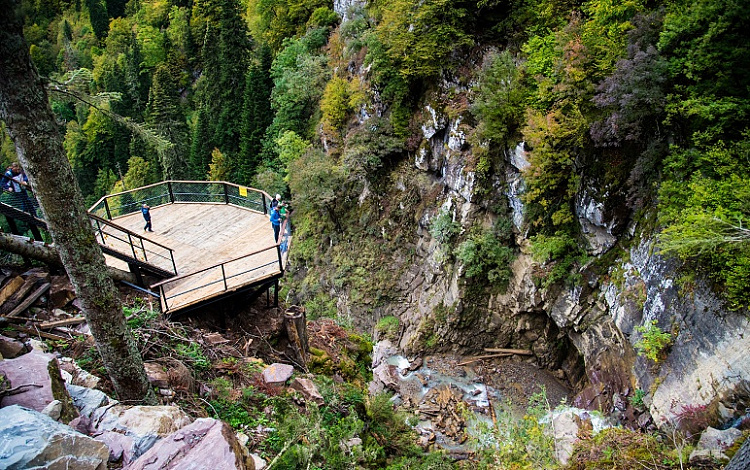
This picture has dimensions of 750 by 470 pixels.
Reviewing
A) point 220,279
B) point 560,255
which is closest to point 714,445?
point 560,255

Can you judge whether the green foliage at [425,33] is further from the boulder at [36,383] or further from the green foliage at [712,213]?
the boulder at [36,383]

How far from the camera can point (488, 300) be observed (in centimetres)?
1636

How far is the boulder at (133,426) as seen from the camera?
4445 millimetres

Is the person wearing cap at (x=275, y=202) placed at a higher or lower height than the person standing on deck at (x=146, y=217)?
higher

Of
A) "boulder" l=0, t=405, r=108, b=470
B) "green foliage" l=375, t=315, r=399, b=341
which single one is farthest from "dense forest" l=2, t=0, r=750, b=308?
"green foliage" l=375, t=315, r=399, b=341

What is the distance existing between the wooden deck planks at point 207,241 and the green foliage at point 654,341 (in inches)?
334

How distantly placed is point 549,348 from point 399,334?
5.83 meters

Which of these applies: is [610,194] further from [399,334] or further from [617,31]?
[399,334]

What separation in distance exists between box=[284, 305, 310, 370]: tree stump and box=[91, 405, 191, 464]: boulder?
439 cm

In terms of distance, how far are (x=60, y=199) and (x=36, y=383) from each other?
1.90 metres

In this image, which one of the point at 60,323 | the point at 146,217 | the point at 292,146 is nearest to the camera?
the point at 60,323

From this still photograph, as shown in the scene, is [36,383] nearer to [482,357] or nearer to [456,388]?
[456,388]

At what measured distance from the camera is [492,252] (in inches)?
608

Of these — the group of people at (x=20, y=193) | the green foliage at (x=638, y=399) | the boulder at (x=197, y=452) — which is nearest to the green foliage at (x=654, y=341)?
the green foliage at (x=638, y=399)
